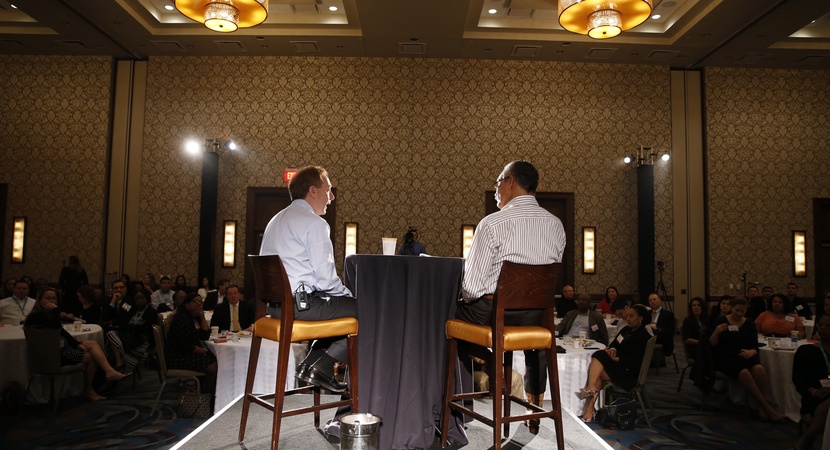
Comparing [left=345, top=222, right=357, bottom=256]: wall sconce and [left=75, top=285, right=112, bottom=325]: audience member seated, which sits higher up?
[left=345, top=222, right=357, bottom=256]: wall sconce

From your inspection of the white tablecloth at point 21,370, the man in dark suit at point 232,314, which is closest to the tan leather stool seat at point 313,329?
the man in dark suit at point 232,314

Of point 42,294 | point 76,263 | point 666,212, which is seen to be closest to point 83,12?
point 76,263

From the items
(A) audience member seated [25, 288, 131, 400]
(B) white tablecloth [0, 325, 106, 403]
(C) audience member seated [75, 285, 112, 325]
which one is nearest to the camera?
(B) white tablecloth [0, 325, 106, 403]

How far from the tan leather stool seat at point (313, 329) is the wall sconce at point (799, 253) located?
1128cm

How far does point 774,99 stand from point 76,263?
13443 millimetres

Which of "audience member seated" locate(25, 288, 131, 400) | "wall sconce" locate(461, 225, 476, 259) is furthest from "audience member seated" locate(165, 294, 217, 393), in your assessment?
"wall sconce" locate(461, 225, 476, 259)

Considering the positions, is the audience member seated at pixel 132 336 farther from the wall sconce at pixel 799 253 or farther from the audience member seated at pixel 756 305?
the wall sconce at pixel 799 253

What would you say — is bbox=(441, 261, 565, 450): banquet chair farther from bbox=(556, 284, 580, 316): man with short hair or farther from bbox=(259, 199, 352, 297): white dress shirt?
bbox=(556, 284, 580, 316): man with short hair

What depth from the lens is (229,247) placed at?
10977mm

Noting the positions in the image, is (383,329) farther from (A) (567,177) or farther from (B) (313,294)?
(A) (567,177)

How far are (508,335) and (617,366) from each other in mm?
3305

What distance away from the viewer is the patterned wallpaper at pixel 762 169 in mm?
11070

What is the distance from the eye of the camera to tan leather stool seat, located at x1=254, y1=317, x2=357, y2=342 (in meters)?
2.59

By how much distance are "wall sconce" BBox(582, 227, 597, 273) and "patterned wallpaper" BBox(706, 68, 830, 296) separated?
2217 mm
